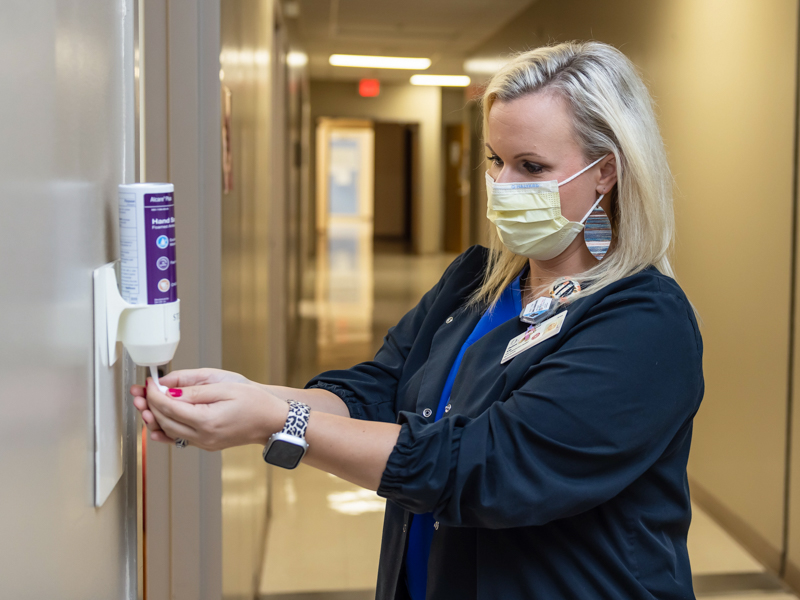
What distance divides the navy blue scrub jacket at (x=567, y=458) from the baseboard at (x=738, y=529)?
240cm

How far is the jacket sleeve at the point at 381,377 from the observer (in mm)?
1427

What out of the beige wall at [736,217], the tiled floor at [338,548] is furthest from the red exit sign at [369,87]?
the tiled floor at [338,548]

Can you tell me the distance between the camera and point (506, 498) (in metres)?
0.99

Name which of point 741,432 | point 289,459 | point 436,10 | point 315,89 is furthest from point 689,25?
point 315,89

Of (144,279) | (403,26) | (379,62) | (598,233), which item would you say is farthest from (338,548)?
(379,62)

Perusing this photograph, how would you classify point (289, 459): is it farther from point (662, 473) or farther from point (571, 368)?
point (662, 473)

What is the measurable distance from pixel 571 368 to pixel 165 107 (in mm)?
1060

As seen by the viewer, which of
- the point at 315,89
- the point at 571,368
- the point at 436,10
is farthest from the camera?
the point at 315,89

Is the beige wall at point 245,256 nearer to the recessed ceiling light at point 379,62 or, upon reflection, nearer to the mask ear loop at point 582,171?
the mask ear loop at point 582,171

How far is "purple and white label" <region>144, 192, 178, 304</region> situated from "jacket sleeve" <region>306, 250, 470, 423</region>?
1.95 ft

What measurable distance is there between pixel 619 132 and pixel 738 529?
2.89m

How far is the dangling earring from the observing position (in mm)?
1326

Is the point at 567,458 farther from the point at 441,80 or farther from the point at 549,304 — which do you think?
Result: the point at 441,80

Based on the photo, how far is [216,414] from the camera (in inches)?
35.0
